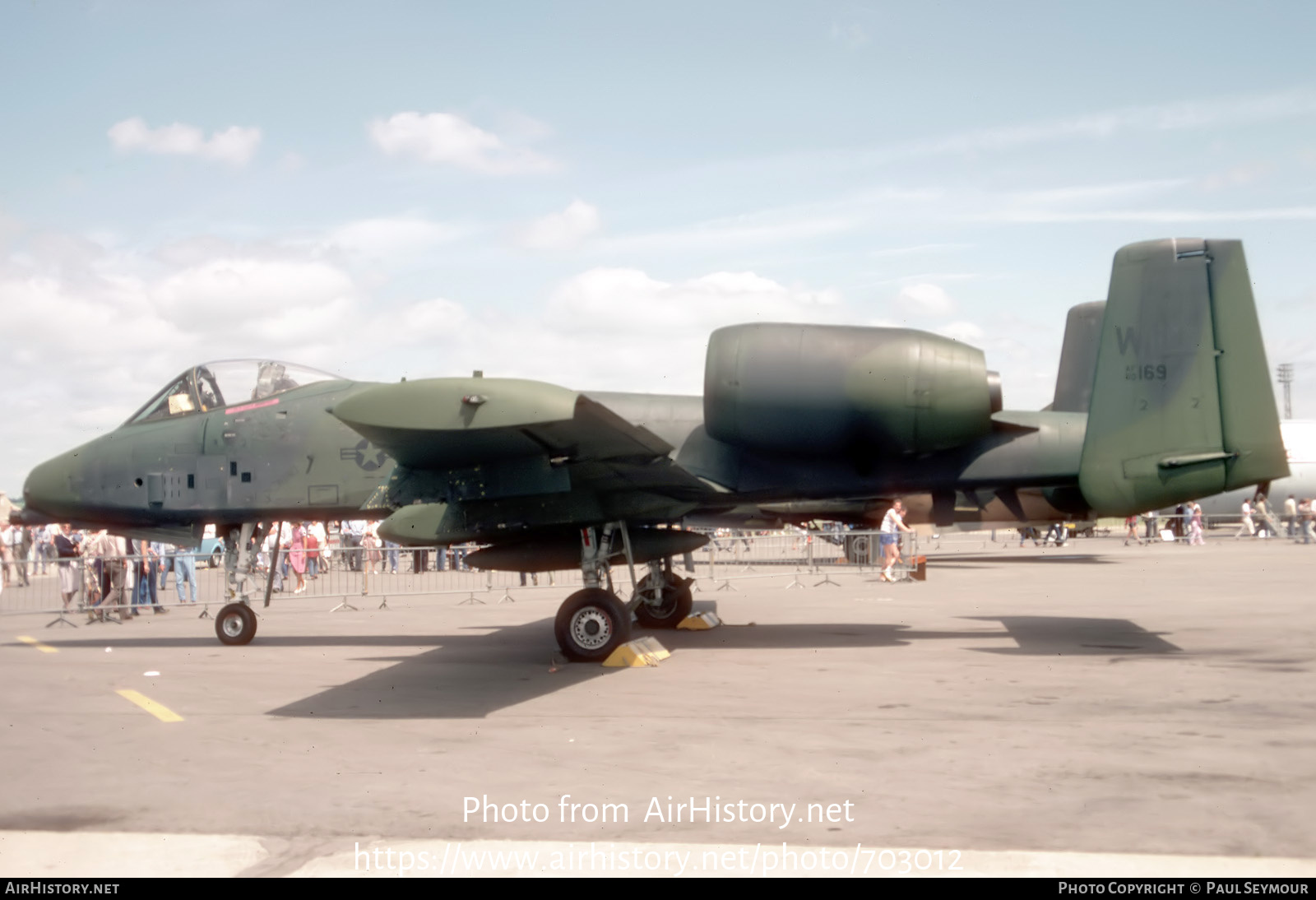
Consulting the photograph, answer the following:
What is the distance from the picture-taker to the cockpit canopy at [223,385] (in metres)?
13.5

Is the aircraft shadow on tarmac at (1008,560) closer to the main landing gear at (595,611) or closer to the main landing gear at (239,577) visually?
the main landing gear at (595,611)

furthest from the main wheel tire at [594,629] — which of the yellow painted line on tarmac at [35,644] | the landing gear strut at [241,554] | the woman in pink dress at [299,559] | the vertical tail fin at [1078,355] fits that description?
the woman in pink dress at [299,559]

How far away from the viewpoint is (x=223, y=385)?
534 inches

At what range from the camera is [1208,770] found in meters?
6.21

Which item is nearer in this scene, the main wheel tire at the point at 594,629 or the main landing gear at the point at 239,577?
the main wheel tire at the point at 594,629

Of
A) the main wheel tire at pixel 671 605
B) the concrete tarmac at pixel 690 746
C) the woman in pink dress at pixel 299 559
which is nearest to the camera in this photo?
the concrete tarmac at pixel 690 746

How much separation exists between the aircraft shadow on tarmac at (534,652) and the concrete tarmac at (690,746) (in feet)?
0.22

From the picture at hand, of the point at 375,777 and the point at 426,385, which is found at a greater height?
the point at 426,385

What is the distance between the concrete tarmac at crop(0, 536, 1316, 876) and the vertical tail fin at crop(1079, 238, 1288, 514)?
1.87 meters

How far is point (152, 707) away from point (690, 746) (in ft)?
16.3


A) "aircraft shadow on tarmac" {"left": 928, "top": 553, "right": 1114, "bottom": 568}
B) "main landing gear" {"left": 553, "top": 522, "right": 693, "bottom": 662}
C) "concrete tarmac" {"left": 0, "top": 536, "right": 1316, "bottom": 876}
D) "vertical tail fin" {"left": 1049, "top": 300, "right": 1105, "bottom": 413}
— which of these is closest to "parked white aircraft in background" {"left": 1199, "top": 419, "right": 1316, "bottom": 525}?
"aircraft shadow on tarmac" {"left": 928, "top": 553, "right": 1114, "bottom": 568}

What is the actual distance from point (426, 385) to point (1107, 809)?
5.28 metres
